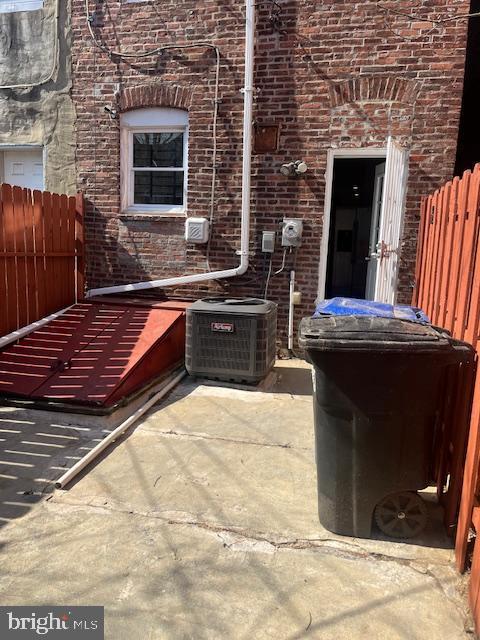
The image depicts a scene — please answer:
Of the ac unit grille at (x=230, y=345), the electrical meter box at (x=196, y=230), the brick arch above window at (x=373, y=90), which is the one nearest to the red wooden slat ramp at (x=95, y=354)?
the ac unit grille at (x=230, y=345)

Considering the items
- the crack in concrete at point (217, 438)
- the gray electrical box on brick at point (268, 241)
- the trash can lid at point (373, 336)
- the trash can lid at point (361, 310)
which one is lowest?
the crack in concrete at point (217, 438)

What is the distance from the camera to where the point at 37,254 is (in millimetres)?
5910

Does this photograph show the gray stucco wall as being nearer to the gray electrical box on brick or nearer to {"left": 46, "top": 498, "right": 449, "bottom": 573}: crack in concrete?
the gray electrical box on brick

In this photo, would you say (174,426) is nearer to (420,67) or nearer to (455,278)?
(455,278)

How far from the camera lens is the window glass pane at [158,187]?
6.80 m

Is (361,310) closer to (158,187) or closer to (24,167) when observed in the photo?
(158,187)

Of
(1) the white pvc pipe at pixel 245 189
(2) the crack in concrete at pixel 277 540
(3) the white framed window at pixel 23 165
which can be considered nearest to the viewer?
(2) the crack in concrete at pixel 277 540

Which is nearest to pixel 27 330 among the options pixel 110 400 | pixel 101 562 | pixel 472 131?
pixel 110 400

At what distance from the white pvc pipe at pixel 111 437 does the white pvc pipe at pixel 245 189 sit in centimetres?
160

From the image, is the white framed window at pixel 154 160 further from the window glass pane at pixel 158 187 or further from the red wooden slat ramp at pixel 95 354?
the red wooden slat ramp at pixel 95 354

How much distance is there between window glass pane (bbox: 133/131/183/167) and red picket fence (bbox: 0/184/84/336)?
1.06 m

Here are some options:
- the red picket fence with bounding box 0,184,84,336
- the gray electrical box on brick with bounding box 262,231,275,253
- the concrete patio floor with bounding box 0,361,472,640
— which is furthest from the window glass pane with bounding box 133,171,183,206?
the concrete patio floor with bounding box 0,361,472,640

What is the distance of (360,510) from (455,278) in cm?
162

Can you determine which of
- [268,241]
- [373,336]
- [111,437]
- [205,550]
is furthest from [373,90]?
[205,550]
